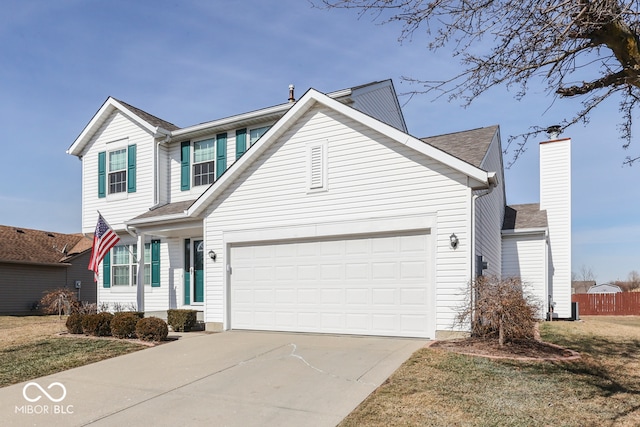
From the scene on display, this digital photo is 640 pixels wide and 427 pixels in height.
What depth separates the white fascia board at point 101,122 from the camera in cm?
1569

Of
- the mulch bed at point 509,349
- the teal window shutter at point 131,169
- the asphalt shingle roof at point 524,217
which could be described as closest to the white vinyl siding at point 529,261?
the asphalt shingle roof at point 524,217

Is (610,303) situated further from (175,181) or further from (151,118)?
(151,118)

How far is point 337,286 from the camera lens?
1084 centimetres

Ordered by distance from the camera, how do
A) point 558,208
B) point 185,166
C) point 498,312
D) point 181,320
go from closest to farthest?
point 498,312 < point 181,320 < point 185,166 < point 558,208

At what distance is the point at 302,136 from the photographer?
453 inches

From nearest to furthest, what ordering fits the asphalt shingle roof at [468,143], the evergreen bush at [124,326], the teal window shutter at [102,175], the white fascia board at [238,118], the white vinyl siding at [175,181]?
the evergreen bush at [124,326] < the asphalt shingle roof at [468,143] < the white fascia board at [238,118] < the white vinyl siding at [175,181] < the teal window shutter at [102,175]

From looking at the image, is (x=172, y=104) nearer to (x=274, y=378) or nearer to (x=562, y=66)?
(x=274, y=378)

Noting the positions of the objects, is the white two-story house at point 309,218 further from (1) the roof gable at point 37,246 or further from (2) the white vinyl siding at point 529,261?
(1) the roof gable at point 37,246

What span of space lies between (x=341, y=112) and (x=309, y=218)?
8.62 ft

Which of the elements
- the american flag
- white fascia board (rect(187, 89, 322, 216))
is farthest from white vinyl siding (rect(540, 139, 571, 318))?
the american flag

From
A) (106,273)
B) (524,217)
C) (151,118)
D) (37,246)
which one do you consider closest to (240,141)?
(151,118)

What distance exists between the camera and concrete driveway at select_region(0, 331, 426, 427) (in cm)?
563

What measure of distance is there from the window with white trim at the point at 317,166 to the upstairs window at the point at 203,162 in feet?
16.7

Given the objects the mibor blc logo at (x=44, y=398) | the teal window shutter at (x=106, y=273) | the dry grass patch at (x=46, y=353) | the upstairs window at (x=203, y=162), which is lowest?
the dry grass patch at (x=46, y=353)
